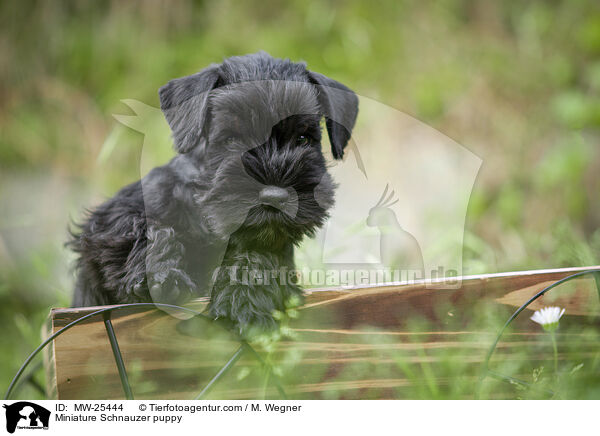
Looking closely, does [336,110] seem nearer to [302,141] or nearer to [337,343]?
[302,141]

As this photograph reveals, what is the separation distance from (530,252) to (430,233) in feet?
2.57

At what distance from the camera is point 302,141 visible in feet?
3.33

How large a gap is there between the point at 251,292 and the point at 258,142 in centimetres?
30

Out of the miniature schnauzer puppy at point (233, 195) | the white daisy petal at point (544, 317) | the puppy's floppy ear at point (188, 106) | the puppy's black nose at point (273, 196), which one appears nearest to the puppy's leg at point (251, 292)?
the miniature schnauzer puppy at point (233, 195)

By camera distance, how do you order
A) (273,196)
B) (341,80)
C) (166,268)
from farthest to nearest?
(341,80) < (166,268) < (273,196)

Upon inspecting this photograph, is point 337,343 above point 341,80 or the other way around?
the other way around

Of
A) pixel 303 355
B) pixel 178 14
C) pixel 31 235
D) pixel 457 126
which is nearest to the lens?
pixel 303 355

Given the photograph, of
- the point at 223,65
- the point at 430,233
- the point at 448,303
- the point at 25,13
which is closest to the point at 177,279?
the point at 223,65

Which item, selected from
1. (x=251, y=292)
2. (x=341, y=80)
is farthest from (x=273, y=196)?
(x=341, y=80)

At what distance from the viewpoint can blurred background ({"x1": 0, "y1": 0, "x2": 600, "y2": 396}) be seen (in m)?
1.55

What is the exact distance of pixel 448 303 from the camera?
1060 millimetres

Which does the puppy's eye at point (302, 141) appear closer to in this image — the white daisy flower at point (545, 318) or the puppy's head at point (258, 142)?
the puppy's head at point (258, 142)
